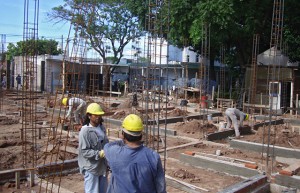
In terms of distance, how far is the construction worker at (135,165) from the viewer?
2.82 meters

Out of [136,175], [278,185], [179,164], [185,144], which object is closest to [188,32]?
[185,144]

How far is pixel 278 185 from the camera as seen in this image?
6648 mm

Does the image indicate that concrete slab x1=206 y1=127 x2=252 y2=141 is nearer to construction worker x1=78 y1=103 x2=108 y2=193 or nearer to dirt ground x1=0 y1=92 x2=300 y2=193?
dirt ground x1=0 y1=92 x2=300 y2=193

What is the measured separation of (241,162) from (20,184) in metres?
4.85

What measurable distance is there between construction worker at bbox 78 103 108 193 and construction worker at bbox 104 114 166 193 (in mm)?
1218

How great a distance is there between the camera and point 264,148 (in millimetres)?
9555

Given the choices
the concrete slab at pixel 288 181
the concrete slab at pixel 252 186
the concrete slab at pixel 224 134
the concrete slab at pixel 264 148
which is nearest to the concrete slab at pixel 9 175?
the concrete slab at pixel 252 186

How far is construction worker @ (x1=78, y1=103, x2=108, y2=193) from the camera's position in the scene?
415 centimetres

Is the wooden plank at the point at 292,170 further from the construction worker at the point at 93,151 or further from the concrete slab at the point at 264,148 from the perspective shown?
the construction worker at the point at 93,151

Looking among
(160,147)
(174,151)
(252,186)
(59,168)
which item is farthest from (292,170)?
(59,168)

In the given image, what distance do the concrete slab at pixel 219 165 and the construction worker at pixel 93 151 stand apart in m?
4.02

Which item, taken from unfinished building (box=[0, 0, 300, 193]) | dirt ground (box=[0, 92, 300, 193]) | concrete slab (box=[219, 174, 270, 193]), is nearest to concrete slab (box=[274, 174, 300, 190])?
unfinished building (box=[0, 0, 300, 193])

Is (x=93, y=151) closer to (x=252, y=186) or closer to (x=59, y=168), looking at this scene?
(x=59, y=168)

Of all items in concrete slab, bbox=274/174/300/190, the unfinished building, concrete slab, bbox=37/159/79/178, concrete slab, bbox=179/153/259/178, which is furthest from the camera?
concrete slab, bbox=179/153/259/178
